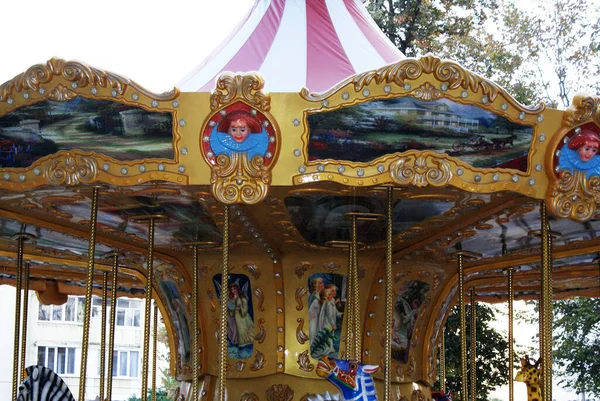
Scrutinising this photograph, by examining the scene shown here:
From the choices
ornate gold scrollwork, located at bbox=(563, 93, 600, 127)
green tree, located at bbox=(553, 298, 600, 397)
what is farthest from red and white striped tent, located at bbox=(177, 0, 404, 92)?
green tree, located at bbox=(553, 298, 600, 397)

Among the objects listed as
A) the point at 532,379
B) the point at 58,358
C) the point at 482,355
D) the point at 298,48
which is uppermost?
the point at 298,48

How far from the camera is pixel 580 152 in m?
6.61

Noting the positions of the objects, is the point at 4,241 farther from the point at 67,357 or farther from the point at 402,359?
the point at 67,357

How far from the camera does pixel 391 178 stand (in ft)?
21.0

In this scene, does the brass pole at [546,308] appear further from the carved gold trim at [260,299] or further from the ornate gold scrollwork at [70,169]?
the ornate gold scrollwork at [70,169]

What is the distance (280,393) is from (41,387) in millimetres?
2741

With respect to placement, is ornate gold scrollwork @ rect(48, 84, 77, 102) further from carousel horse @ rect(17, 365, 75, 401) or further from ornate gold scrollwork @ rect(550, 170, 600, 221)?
ornate gold scrollwork @ rect(550, 170, 600, 221)

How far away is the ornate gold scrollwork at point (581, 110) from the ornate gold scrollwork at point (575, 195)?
394 millimetres

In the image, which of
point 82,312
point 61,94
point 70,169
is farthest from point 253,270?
point 82,312

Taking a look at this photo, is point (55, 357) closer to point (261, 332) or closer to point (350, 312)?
point (261, 332)

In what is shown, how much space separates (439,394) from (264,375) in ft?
6.93

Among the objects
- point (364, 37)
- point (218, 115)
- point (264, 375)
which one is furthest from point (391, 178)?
point (264, 375)

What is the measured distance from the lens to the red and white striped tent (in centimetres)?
783

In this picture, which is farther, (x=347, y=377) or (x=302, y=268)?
(x=302, y=268)
